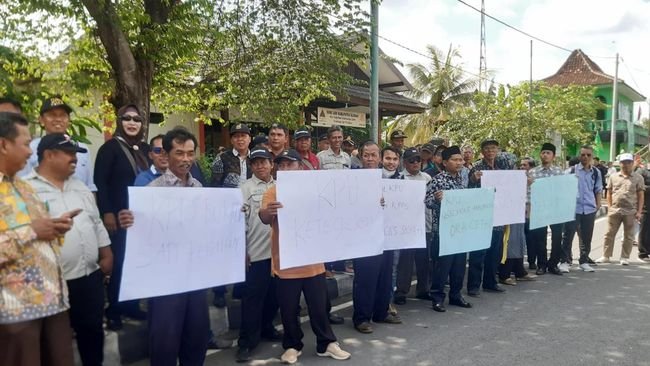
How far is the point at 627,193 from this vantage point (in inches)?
306

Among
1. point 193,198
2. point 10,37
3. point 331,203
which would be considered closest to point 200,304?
point 193,198

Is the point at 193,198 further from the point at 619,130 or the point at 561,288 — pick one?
the point at 619,130

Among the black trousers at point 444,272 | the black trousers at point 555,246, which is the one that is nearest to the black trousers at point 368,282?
the black trousers at point 444,272

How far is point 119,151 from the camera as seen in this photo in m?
3.96

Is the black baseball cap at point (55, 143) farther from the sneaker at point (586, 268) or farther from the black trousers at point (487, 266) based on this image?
the sneaker at point (586, 268)

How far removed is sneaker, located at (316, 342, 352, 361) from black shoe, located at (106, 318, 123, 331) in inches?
66.3

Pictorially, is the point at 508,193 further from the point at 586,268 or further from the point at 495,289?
the point at 586,268

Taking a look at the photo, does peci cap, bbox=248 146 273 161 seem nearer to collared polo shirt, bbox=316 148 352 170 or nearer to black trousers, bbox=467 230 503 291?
collared polo shirt, bbox=316 148 352 170

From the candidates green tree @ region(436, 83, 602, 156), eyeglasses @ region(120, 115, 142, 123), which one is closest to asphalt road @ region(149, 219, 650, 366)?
eyeglasses @ region(120, 115, 142, 123)

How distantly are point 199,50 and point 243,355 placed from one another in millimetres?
5642

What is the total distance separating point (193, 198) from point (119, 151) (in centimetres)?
108

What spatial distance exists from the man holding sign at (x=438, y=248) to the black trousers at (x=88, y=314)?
334 centimetres

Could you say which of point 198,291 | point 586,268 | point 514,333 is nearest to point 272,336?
point 198,291

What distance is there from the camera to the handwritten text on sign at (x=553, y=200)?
6746 millimetres
